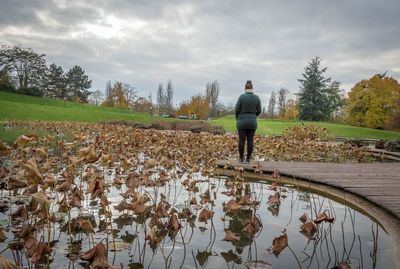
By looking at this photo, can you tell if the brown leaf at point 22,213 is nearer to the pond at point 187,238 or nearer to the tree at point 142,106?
the pond at point 187,238

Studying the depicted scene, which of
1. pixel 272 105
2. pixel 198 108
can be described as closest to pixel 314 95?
pixel 198 108

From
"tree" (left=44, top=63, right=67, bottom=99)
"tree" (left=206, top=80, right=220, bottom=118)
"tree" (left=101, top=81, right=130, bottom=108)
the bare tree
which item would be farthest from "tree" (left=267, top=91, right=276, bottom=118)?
"tree" (left=44, top=63, right=67, bottom=99)

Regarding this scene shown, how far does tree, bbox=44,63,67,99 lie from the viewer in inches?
3214

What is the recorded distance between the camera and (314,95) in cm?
5700

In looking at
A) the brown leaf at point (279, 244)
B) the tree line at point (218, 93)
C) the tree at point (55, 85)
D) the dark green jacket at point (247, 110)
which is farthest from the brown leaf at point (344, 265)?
the tree at point (55, 85)

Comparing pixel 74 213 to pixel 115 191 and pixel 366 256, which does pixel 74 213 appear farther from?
pixel 366 256

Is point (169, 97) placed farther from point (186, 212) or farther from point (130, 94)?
point (186, 212)

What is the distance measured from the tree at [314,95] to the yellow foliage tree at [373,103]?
402 cm

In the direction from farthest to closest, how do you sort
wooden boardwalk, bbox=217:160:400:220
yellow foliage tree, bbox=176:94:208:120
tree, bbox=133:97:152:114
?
tree, bbox=133:97:152:114
yellow foliage tree, bbox=176:94:208:120
wooden boardwalk, bbox=217:160:400:220

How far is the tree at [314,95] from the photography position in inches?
2237

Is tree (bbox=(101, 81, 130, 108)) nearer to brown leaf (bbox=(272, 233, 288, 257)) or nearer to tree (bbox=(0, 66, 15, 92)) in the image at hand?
tree (bbox=(0, 66, 15, 92))

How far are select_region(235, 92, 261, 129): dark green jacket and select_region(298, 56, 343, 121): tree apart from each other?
5019cm

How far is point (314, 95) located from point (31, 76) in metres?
56.8

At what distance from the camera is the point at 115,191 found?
6.29 metres
